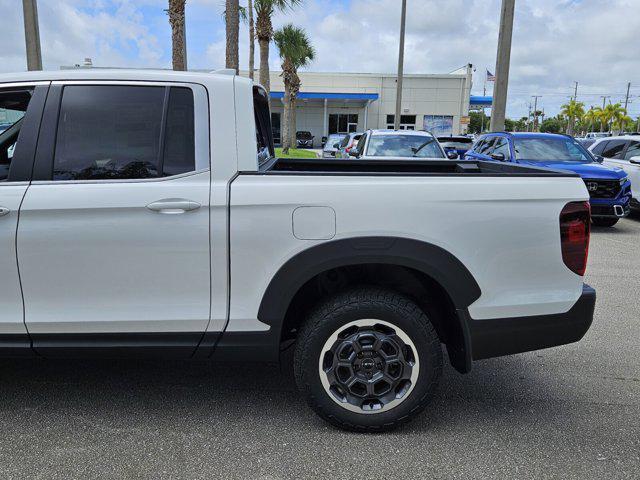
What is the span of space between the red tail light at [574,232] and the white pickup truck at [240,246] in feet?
0.03

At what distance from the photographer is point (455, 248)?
110 inches

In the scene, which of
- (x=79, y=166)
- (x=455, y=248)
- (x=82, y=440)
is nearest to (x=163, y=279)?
(x=79, y=166)

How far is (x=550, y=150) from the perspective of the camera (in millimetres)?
10430

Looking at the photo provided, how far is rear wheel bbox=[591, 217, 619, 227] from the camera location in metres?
10.5

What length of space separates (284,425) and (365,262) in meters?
1.07

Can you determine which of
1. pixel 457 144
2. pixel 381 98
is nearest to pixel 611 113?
pixel 381 98

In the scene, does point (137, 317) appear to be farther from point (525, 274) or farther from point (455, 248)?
point (525, 274)

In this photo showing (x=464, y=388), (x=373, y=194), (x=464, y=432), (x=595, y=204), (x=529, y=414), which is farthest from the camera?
(x=595, y=204)

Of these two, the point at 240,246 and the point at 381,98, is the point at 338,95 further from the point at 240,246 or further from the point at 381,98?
the point at 240,246

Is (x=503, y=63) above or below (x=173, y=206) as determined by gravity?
above

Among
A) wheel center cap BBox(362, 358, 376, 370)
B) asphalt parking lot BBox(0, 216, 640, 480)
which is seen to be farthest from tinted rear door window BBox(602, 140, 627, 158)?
wheel center cap BBox(362, 358, 376, 370)

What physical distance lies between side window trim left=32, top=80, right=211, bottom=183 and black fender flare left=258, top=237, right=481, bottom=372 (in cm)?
71

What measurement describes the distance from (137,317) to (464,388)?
2115 millimetres

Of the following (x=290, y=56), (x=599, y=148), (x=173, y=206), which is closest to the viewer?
(x=173, y=206)
